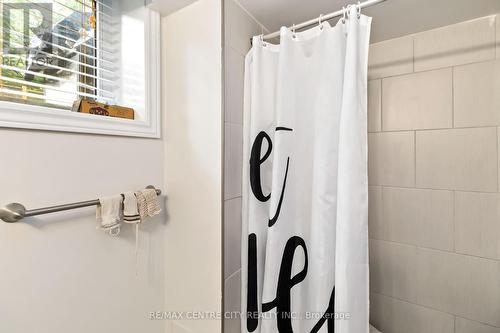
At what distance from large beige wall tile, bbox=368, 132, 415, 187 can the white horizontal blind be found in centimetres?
143

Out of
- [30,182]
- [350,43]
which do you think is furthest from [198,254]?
[350,43]

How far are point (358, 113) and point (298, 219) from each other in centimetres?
46

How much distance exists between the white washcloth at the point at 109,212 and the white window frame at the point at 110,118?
0.24 meters

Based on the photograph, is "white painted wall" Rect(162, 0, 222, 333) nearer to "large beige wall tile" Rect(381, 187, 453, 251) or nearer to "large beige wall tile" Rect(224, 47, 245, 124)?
"large beige wall tile" Rect(224, 47, 245, 124)

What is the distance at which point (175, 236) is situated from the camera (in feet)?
3.56

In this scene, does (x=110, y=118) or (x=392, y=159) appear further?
(x=392, y=159)

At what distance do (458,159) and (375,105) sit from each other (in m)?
0.50

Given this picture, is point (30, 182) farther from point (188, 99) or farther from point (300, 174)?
point (300, 174)

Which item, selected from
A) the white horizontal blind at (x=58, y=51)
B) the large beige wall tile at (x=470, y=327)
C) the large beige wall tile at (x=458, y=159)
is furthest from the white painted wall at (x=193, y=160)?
the large beige wall tile at (x=470, y=327)

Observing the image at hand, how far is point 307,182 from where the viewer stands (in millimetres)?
954

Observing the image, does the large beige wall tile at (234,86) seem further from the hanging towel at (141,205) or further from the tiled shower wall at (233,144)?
the hanging towel at (141,205)

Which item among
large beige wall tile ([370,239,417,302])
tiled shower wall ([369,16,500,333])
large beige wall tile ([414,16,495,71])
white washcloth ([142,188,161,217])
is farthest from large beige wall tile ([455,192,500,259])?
white washcloth ([142,188,161,217])

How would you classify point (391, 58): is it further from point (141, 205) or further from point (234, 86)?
point (141, 205)

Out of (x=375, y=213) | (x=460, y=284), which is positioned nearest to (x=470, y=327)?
(x=460, y=284)
